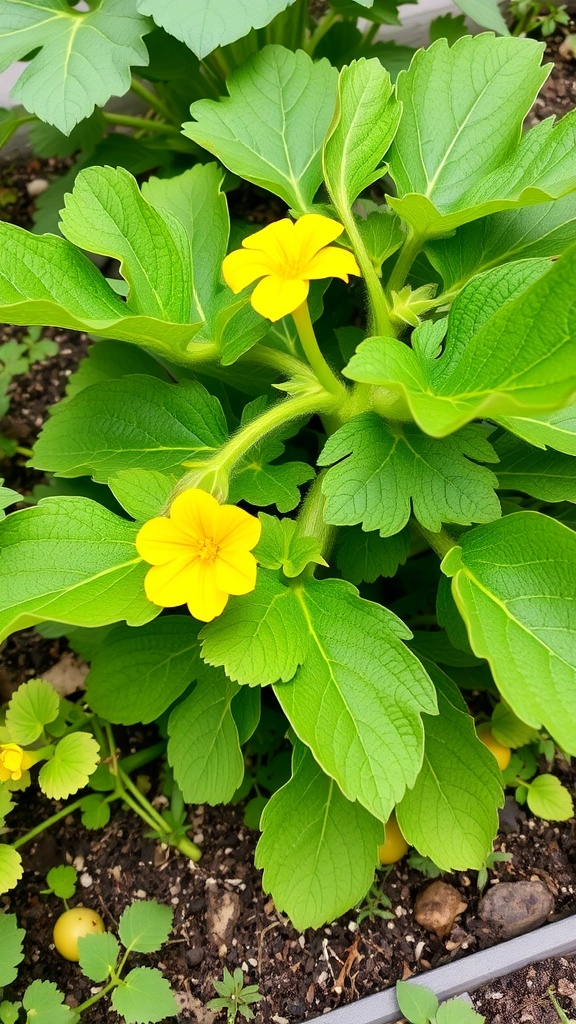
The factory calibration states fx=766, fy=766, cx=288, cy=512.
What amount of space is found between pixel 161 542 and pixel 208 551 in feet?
0.16

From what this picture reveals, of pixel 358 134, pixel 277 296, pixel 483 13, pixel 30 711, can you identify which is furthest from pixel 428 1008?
pixel 483 13

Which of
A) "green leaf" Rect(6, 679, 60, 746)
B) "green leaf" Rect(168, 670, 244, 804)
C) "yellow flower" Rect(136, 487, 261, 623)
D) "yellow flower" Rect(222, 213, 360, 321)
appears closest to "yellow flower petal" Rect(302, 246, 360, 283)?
"yellow flower" Rect(222, 213, 360, 321)

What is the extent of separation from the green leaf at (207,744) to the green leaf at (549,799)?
467 mm

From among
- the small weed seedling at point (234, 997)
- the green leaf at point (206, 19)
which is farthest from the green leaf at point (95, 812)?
the green leaf at point (206, 19)

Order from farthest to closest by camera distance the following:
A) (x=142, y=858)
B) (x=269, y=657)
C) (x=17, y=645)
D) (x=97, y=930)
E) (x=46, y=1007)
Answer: (x=17, y=645) < (x=142, y=858) < (x=97, y=930) < (x=46, y=1007) < (x=269, y=657)

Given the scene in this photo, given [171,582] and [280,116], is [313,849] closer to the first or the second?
[171,582]

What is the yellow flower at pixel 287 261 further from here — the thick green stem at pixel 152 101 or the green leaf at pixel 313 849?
the thick green stem at pixel 152 101

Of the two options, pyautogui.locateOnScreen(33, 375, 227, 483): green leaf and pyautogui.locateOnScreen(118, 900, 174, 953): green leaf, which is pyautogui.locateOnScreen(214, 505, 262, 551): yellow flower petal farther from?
pyautogui.locateOnScreen(118, 900, 174, 953): green leaf

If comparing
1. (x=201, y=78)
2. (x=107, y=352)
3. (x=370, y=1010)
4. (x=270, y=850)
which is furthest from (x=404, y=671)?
(x=201, y=78)

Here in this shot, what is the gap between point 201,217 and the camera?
1.09 meters

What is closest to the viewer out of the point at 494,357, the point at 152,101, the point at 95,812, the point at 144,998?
the point at 494,357

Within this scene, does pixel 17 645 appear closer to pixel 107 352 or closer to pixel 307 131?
pixel 107 352

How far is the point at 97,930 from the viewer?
107cm

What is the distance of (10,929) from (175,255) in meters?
0.88
